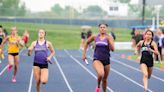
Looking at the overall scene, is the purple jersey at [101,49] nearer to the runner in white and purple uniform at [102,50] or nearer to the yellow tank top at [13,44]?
the runner in white and purple uniform at [102,50]

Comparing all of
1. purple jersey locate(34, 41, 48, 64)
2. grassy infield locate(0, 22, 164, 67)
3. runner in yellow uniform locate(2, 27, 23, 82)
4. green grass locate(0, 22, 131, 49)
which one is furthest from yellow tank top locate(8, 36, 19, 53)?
grassy infield locate(0, 22, 164, 67)

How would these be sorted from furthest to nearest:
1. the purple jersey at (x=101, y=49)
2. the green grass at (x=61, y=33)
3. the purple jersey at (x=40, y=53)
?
the green grass at (x=61, y=33)
the purple jersey at (x=40, y=53)
the purple jersey at (x=101, y=49)

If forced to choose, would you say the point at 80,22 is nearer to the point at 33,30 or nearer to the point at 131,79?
the point at 33,30

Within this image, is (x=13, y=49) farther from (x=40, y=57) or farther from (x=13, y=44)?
(x=40, y=57)

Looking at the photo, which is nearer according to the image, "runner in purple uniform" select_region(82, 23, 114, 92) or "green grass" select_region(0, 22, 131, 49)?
"runner in purple uniform" select_region(82, 23, 114, 92)

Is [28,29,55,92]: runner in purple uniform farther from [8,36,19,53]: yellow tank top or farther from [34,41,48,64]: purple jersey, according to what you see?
[8,36,19,53]: yellow tank top

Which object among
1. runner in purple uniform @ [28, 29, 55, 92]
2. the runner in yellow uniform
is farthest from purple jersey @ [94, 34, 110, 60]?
the runner in yellow uniform

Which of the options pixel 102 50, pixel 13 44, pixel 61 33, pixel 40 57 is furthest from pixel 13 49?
pixel 61 33

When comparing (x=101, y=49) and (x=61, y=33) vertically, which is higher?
(x=101, y=49)

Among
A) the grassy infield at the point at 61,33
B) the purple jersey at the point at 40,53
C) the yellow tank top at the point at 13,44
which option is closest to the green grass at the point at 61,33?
the grassy infield at the point at 61,33

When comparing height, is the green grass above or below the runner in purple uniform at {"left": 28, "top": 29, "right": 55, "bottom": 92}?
below

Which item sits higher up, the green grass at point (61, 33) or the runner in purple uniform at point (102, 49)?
the runner in purple uniform at point (102, 49)

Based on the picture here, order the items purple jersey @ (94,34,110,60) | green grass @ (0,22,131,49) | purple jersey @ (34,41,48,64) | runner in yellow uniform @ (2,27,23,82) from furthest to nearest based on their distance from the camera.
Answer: green grass @ (0,22,131,49) → runner in yellow uniform @ (2,27,23,82) → purple jersey @ (34,41,48,64) → purple jersey @ (94,34,110,60)

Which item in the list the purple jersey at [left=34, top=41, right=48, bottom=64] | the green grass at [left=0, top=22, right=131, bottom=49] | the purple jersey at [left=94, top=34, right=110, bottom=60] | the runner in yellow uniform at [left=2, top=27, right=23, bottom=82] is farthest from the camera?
the green grass at [left=0, top=22, right=131, bottom=49]
